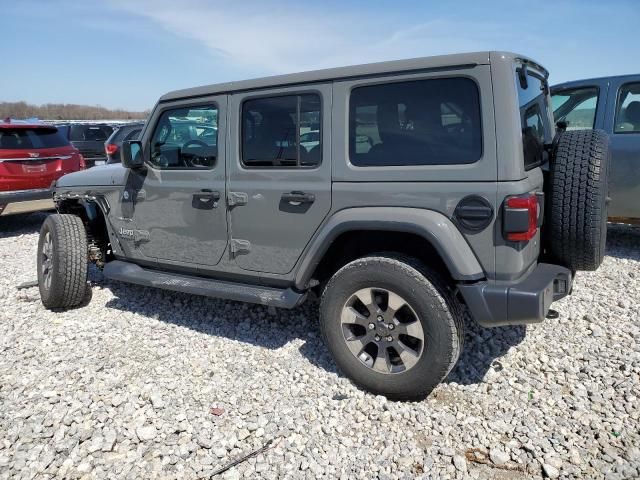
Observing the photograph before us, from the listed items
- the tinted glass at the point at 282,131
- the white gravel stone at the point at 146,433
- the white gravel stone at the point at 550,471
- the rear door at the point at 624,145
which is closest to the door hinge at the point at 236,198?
the tinted glass at the point at 282,131

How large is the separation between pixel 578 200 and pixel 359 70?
1450mm

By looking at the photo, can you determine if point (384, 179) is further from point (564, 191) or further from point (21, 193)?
point (21, 193)

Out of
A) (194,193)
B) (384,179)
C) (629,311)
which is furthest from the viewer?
(629,311)

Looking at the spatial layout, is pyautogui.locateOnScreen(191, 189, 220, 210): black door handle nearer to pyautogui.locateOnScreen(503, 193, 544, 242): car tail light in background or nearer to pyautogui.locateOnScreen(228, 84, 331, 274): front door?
pyautogui.locateOnScreen(228, 84, 331, 274): front door

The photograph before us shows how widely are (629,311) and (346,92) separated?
3.00 metres

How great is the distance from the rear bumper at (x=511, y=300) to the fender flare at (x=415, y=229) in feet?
0.28

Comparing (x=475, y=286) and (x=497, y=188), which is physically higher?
(x=497, y=188)

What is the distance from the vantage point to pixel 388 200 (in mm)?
2855

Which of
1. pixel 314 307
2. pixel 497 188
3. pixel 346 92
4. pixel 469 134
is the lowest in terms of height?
pixel 314 307

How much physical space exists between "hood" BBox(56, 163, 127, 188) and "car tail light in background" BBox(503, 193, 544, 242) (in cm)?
301

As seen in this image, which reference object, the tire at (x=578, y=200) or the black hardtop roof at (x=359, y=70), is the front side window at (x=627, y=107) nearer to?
the black hardtop roof at (x=359, y=70)

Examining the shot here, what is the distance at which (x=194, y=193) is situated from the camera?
3.64 m

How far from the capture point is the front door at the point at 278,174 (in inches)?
122

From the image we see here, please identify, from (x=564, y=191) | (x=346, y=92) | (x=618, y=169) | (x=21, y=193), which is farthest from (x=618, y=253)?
(x=21, y=193)
